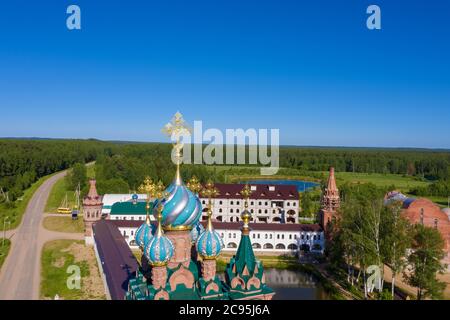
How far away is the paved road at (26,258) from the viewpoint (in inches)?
1075

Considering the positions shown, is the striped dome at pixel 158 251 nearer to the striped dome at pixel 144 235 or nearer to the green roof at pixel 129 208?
the striped dome at pixel 144 235

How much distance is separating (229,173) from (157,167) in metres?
26.7

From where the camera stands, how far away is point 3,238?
40.8 meters

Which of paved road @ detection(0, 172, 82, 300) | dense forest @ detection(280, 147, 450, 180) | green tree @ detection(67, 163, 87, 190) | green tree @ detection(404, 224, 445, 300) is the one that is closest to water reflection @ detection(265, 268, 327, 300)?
green tree @ detection(404, 224, 445, 300)

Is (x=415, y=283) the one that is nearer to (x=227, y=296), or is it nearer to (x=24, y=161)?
(x=227, y=296)

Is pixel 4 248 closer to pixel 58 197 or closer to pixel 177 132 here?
pixel 58 197

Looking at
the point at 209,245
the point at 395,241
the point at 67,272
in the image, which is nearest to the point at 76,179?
the point at 67,272

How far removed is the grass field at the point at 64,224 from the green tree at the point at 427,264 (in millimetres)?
37905

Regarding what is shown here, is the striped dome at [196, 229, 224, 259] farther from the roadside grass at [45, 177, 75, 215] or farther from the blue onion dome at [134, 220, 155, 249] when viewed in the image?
the roadside grass at [45, 177, 75, 215]

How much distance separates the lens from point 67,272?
3050 cm

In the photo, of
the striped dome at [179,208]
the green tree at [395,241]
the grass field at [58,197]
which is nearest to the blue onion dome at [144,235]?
the striped dome at [179,208]

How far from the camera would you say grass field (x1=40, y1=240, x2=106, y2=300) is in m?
26.8

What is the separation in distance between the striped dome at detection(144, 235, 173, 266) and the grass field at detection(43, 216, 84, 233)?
36.7 m
